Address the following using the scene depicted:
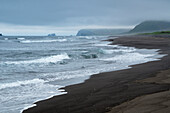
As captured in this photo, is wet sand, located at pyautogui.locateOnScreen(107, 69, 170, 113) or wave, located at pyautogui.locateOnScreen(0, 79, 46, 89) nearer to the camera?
wet sand, located at pyautogui.locateOnScreen(107, 69, 170, 113)

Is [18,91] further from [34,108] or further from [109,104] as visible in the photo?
[109,104]

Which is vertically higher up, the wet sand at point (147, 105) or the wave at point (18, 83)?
the wet sand at point (147, 105)

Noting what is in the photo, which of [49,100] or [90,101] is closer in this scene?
[90,101]

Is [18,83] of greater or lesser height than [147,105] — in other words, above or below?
below

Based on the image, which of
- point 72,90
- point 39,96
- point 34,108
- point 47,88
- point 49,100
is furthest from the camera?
point 47,88

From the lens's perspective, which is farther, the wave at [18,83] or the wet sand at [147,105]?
the wave at [18,83]

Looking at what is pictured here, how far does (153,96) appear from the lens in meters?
6.55

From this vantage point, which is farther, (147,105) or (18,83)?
(18,83)

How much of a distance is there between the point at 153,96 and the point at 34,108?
356 cm

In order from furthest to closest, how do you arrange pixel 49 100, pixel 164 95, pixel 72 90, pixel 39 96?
pixel 72 90
pixel 39 96
pixel 49 100
pixel 164 95

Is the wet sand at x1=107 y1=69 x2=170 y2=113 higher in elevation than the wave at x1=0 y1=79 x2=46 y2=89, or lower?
higher

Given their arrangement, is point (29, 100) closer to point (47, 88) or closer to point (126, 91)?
point (47, 88)

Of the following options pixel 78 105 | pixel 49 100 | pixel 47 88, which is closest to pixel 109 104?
pixel 78 105

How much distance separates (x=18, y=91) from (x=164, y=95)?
591 centimetres
